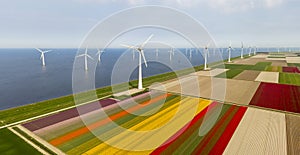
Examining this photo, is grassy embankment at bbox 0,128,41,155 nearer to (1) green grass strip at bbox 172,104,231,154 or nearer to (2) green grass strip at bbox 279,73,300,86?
(1) green grass strip at bbox 172,104,231,154

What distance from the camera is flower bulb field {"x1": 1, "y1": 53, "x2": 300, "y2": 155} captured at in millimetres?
Result: 23567

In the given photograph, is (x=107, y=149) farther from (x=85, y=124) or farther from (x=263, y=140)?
(x=263, y=140)

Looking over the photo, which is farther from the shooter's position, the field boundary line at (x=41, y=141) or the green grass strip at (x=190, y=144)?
the field boundary line at (x=41, y=141)

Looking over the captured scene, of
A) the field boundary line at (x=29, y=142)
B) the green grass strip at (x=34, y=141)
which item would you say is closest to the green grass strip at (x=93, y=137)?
the green grass strip at (x=34, y=141)

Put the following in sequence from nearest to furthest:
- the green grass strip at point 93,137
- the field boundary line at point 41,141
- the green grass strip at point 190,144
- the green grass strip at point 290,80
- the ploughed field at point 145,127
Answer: the green grass strip at point 190,144
the field boundary line at point 41,141
the green grass strip at point 93,137
the ploughed field at point 145,127
the green grass strip at point 290,80

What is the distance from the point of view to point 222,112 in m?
35.6

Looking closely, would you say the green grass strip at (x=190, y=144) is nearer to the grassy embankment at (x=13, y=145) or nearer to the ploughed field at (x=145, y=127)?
the ploughed field at (x=145, y=127)

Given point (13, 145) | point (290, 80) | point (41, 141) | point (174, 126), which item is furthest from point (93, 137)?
point (290, 80)

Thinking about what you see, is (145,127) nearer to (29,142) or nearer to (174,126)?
(174,126)

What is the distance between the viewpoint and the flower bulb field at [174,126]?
23.6 m

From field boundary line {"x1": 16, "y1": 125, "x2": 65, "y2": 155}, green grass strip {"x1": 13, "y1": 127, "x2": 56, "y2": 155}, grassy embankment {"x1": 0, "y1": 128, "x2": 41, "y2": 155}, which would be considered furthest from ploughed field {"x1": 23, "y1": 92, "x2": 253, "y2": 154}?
grassy embankment {"x1": 0, "y1": 128, "x2": 41, "y2": 155}

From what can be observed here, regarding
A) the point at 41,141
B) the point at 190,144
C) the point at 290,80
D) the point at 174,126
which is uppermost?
the point at 290,80

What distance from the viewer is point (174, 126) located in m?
29.6

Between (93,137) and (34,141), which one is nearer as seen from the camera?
(34,141)
